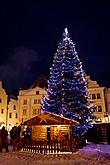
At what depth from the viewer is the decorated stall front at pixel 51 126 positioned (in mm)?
21562

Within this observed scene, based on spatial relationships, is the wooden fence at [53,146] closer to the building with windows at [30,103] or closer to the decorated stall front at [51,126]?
the decorated stall front at [51,126]

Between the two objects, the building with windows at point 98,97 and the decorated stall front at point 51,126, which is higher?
the building with windows at point 98,97

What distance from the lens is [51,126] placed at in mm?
25906

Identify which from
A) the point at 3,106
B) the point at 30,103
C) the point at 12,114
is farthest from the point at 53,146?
the point at 3,106

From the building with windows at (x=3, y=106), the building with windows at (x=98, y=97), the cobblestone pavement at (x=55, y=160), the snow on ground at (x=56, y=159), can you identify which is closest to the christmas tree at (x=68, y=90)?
the snow on ground at (x=56, y=159)

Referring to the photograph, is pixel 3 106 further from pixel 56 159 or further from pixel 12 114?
pixel 56 159

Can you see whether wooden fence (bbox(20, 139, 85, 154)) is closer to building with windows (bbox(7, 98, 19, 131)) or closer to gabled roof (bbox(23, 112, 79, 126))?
gabled roof (bbox(23, 112, 79, 126))

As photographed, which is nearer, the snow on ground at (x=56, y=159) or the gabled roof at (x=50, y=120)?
the snow on ground at (x=56, y=159)

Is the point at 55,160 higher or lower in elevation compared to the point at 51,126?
lower

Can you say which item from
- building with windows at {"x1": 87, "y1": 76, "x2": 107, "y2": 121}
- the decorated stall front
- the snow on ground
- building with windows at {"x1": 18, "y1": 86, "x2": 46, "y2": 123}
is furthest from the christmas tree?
building with windows at {"x1": 18, "y1": 86, "x2": 46, "y2": 123}

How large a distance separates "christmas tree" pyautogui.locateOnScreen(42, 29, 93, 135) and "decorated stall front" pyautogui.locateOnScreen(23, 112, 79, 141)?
3578 millimetres

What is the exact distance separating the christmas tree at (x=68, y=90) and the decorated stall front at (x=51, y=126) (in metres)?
3.58

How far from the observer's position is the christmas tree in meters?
29.5

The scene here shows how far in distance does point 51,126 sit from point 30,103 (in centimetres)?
2505
